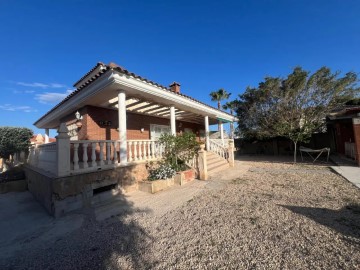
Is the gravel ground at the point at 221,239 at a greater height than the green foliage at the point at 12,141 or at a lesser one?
lesser

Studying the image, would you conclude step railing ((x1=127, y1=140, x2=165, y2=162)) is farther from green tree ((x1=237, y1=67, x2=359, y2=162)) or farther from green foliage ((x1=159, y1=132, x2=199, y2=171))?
green tree ((x1=237, y1=67, x2=359, y2=162))

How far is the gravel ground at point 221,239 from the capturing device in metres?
2.61

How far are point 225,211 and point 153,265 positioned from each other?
2409mm

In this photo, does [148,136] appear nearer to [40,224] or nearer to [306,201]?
[40,224]

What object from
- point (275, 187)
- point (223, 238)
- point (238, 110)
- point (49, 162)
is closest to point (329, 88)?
point (238, 110)

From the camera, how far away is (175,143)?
7715 millimetres

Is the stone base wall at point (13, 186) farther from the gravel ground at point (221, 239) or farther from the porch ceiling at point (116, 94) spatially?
the gravel ground at point (221, 239)

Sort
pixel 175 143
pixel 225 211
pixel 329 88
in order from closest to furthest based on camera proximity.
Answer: pixel 225 211
pixel 175 143
pixel 329 88

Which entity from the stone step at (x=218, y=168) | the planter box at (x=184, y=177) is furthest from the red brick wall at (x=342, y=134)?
the planter box at (x=184, y=177)

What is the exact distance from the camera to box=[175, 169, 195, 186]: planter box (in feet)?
23.9

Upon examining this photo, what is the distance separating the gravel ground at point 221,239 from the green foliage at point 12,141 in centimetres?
1489

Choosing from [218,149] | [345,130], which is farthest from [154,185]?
[345,130]

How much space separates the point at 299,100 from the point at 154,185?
50.7 feet

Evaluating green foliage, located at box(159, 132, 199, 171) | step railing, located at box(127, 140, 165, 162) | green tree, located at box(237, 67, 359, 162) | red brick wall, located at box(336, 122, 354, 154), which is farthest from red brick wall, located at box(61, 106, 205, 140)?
red brick wall, located at box(336, 122, 354, 154)
